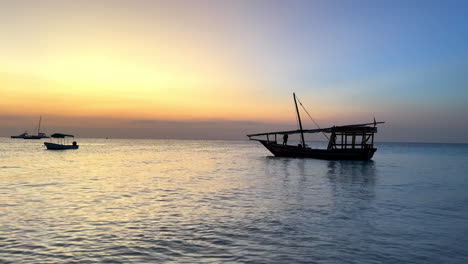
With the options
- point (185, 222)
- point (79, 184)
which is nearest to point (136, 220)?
point (185, 222)

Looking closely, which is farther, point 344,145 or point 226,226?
point 344,145

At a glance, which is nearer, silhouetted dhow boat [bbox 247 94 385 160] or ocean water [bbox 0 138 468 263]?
ocean water [bbox 0 138 468 263]

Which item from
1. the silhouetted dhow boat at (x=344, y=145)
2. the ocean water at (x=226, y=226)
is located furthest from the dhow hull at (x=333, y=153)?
the ocean water at (x=226, y=226)

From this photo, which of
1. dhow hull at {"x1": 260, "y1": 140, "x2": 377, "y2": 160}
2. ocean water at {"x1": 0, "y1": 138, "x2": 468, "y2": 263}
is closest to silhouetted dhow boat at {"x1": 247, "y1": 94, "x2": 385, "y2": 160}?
dhow hull at {"x1": 260, "y1": 140, "x2": 377, "y2": 160}

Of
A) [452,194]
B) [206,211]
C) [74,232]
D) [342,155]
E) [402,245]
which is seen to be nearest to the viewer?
[402,245]

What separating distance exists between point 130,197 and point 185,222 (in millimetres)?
6647

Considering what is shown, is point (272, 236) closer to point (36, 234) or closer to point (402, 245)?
point (402, 245)

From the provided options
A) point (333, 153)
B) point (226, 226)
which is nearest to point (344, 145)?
point (333, 153)

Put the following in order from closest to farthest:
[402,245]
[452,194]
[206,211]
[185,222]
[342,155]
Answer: [402,245]
[185,222]
[206,211]
[452,194]
[342,155]

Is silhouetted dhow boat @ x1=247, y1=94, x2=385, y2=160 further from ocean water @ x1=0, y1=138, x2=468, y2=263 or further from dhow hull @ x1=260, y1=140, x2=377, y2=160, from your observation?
ocean water @ x1=0, y1=138, x2=468, y2=263

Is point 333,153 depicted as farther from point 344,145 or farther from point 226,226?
point 226,226

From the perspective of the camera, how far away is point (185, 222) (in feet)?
38.8

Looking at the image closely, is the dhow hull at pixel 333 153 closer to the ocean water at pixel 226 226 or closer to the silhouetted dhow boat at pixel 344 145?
the silhouetted dhow boat at pixel 344 145

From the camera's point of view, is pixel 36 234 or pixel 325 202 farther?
pixel 325 202
